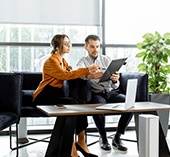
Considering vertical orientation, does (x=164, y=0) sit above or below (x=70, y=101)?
above

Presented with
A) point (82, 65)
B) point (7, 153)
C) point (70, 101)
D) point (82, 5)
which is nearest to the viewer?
point (70, 101)

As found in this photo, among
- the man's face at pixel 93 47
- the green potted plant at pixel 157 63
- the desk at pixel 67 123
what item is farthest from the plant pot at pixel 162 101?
the desk at pixel 67 123

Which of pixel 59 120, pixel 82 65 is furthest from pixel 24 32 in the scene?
pixel 59 120

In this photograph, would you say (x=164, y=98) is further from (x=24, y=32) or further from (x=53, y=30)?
(x=24, y=32)

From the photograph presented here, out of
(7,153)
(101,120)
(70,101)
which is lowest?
(7,153)

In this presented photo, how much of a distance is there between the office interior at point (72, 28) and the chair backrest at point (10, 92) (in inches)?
45.3

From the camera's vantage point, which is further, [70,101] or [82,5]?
[82,5]

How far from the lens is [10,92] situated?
337 cm

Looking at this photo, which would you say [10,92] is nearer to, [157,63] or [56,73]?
[56,73]

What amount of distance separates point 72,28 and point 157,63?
1.33 metres

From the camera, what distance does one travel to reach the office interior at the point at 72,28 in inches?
181

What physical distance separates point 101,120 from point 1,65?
5.83 feet

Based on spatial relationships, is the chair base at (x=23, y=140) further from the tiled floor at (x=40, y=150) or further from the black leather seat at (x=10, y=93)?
the black leather seat at (x=10, y=93)

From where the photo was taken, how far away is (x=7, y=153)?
3633mm
